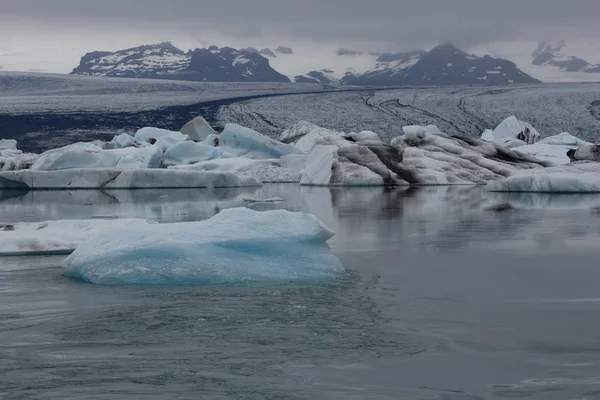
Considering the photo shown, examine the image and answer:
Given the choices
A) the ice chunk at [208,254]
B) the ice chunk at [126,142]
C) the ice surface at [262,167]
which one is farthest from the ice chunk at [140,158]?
the ice chunk at [208,254]

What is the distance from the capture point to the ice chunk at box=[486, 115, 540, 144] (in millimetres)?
24922

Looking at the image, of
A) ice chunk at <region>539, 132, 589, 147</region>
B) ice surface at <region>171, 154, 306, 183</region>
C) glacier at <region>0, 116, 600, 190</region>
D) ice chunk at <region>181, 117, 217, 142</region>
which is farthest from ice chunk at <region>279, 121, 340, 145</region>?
ice chunk at <region>539, 132, 589, 147</region>

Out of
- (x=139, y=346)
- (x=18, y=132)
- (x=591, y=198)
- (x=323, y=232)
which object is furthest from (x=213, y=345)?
(x=18, y=132)

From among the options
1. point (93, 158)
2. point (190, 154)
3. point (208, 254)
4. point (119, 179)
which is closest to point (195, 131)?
point (190, 154)

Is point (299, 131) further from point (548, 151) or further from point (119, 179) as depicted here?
point (119, 179)

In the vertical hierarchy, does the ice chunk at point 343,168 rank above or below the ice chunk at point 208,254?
below

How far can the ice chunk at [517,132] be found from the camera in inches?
981

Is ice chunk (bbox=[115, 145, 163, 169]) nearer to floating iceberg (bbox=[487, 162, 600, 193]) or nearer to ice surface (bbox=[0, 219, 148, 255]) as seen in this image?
floating iceberg (bbox=[487, 162, 600, 193])

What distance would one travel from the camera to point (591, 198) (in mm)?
12234

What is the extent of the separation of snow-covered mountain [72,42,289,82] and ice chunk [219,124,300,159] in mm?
131907

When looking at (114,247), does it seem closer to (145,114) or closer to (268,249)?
(268,249)

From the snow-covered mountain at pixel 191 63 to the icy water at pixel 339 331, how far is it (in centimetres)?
Answer: 14686

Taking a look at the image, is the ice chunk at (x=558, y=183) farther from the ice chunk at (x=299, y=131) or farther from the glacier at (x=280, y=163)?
the ice chunk at (x=299, y=131)

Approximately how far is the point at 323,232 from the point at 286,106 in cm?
2887
